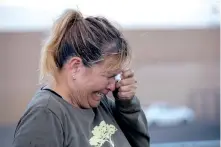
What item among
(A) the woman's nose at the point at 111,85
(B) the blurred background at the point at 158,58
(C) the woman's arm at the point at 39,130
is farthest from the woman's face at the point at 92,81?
(B) the blurred background at the point at 158,58

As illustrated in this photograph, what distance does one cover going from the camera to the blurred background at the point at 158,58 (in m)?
1.72

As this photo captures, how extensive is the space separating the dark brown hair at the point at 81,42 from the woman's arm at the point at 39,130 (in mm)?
151

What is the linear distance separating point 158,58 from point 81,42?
92 centimetres

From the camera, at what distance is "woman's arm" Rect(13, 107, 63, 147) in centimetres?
90

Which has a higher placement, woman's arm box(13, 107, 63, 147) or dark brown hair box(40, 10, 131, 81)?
dark brown hair box(40, 10, 131, 81)

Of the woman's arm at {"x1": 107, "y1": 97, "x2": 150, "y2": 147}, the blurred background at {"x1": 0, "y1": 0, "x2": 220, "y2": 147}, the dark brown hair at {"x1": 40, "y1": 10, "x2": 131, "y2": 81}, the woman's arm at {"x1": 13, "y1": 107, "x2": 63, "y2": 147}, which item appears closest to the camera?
the woman's arm at {"x1": 13, "y1": 107, "x2": 63, "y2": 147}

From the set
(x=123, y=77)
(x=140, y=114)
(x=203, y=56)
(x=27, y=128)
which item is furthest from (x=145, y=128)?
(x=203, y=56)

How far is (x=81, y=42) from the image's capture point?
999mm

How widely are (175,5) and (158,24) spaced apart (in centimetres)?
13

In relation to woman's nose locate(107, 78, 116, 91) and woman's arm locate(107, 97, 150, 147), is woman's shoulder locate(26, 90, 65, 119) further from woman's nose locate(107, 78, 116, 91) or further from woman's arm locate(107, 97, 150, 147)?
woman's arm locate(107, 97, 150, 147)

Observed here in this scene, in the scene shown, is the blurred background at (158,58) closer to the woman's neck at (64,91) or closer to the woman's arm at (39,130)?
the woman's neck at (64,91)

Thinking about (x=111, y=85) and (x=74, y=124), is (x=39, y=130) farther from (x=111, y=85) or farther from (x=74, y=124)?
(x=111, y=85)

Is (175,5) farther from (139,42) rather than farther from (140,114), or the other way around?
(140,114)

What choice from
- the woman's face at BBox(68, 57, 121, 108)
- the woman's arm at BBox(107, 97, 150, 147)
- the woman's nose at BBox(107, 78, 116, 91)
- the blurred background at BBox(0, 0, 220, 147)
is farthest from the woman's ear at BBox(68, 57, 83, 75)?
the blurred background at BBox(0, 0, 220, 147)
